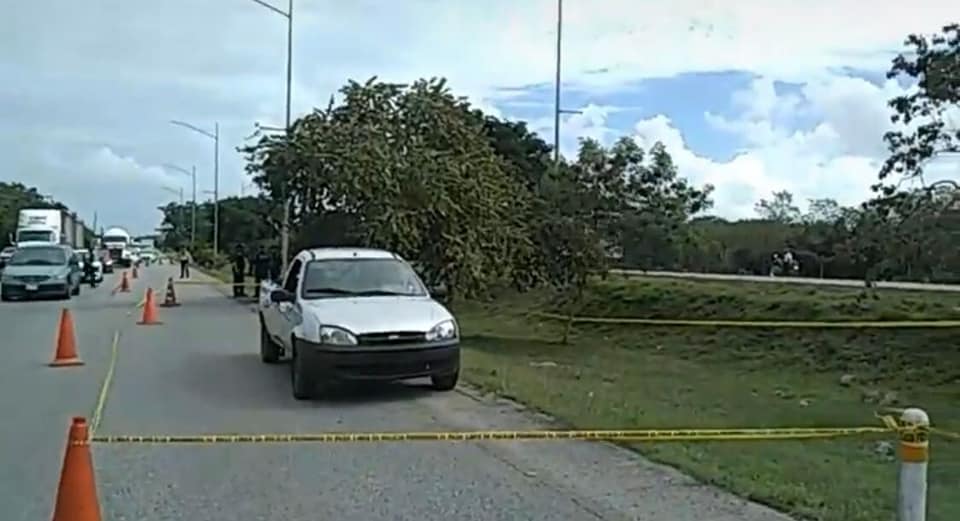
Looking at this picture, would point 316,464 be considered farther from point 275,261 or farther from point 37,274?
point 37,274

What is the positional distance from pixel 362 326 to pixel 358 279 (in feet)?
6.24

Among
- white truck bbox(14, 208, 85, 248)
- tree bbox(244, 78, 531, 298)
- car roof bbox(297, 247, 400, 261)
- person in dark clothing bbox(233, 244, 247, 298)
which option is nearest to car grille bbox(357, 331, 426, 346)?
car roof bbox(297, 247, 400, 261)

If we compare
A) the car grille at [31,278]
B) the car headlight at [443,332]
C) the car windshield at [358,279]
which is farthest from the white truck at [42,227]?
the car headlight at [443,332]

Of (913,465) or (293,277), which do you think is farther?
(293,277)

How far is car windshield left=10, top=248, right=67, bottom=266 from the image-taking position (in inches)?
1618

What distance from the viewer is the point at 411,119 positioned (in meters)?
31.3

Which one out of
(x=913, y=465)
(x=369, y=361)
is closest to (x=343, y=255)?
(x=369, y=361)

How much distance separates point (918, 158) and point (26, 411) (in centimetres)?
1823

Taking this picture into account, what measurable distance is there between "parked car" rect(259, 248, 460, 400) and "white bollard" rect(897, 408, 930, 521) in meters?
7.93

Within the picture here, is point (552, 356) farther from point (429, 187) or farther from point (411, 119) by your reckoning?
point (411, 119)

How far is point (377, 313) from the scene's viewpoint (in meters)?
14.2

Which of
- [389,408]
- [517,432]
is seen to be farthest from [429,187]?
[517,432]

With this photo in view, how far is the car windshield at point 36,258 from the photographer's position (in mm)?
41094

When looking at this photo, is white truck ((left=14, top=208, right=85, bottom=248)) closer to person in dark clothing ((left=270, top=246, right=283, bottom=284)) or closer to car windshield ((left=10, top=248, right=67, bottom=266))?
car windshield ((left=10, top=248, right=67, bottom=266))
